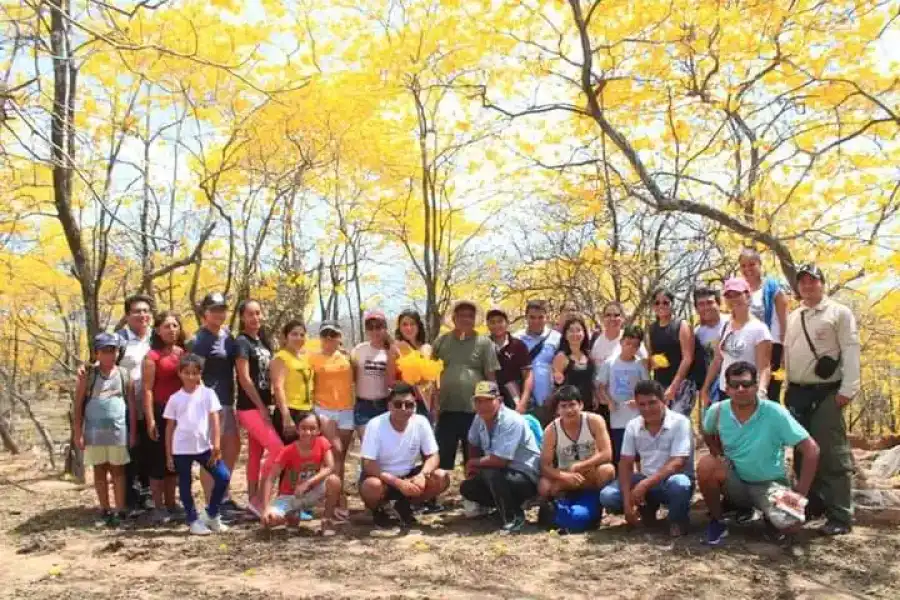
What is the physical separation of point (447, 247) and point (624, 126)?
533 cm

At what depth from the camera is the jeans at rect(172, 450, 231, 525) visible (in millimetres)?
5059

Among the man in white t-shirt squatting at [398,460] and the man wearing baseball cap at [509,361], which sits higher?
the man wearing baseball cap at [509,361]

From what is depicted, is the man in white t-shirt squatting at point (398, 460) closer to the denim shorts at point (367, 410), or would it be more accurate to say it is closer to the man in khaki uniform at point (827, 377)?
the denim shorts at point (367, 410)

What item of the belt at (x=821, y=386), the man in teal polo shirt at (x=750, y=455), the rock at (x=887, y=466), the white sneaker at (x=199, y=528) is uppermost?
the belt at (x=821, y=386)

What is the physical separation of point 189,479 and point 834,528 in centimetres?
415

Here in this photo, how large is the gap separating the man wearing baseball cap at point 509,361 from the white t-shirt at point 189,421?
2.20 metres

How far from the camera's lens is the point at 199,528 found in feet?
16.4

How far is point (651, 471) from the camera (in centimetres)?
475

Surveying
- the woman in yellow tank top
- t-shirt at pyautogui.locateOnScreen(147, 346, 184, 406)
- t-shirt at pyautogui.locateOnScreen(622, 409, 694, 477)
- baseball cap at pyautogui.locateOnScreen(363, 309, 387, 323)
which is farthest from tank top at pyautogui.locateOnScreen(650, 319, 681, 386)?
t-shirt at pyautogui.locateOnScreen(147, 346, 184, 406)

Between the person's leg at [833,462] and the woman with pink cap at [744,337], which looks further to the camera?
the woman with pink cap at [744,337]

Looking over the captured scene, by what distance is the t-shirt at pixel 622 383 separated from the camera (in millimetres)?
5379

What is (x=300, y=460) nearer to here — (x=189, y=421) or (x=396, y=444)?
(x=396, y=444)

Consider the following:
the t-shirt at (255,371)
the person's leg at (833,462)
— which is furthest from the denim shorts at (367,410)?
the person's leg at (833,462)

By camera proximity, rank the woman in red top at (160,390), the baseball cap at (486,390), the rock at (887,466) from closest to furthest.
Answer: the baseball cap at (486,390) < the woman in red top at (160,390) < the rock at (887,466)
